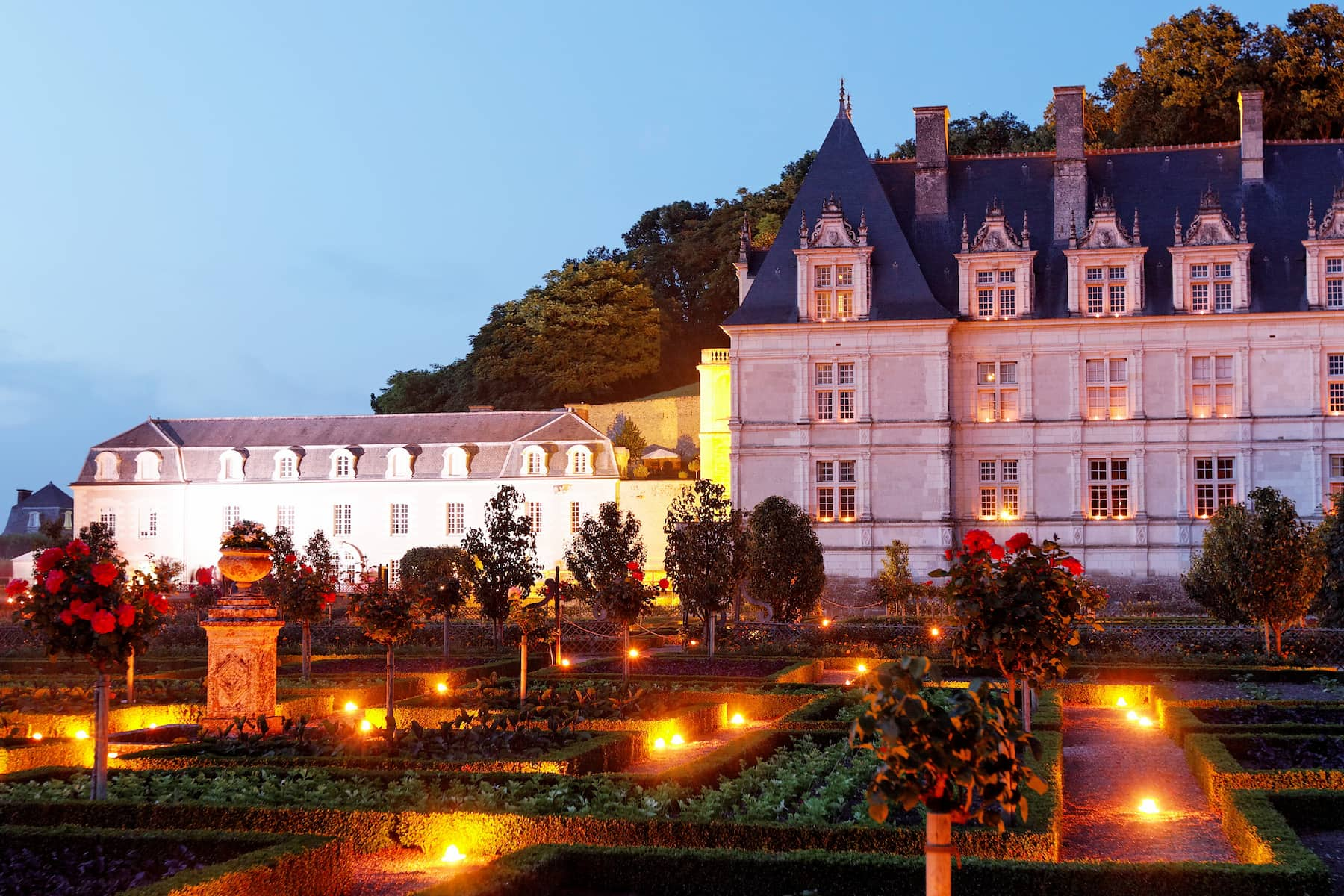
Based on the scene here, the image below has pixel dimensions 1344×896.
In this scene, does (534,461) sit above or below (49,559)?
above

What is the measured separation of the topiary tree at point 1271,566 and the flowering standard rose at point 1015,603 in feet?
32.9

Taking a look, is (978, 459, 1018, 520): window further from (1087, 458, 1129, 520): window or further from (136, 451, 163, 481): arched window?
(136, 451, 163, 481): arched window

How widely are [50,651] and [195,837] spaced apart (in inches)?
160

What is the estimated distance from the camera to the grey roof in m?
50.4

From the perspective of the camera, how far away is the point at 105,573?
12.4 metres

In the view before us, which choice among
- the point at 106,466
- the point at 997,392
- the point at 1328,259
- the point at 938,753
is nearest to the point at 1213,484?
the point at 997,392

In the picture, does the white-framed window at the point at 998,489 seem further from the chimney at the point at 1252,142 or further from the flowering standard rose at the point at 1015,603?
the flowering standard rose at the point at 1015,603

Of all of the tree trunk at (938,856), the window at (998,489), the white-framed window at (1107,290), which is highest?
the white-framed window at (1107,290)

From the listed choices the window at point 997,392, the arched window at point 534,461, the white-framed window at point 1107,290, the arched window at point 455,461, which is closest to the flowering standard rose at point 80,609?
the window at point 997,392

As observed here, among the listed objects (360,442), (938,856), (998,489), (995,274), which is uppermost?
(995,274)

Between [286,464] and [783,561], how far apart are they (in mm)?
28507

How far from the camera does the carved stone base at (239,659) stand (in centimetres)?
1522

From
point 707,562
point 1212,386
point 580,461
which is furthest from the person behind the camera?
point 580,461

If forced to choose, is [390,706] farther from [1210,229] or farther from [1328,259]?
[1328,259]
